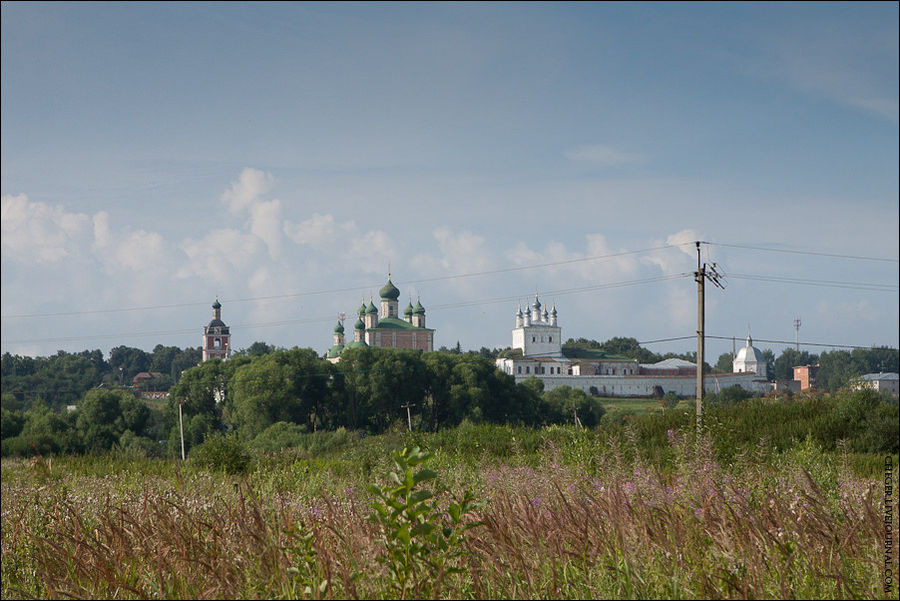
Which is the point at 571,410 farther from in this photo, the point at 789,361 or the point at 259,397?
the point at 789,361

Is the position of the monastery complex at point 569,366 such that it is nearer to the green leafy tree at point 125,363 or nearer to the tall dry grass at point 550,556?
the green leafy tree at point 125,363

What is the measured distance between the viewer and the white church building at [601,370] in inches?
4033

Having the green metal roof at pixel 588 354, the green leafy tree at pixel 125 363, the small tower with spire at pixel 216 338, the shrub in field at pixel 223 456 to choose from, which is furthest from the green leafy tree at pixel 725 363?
the shrub in field at pixel 223 456

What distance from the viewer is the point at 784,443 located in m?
12.8

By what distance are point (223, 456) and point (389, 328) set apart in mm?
86111

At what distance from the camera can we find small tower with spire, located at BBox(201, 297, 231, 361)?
7469 cm

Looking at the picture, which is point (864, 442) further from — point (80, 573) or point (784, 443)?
point (80, 573)

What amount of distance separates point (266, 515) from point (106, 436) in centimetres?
4326

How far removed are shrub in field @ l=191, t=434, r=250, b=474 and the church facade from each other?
78873 mm

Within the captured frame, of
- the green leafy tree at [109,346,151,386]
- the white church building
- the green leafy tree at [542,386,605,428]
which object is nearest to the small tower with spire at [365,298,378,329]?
the white church building

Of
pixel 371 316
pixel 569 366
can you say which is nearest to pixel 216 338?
pixel 371 316

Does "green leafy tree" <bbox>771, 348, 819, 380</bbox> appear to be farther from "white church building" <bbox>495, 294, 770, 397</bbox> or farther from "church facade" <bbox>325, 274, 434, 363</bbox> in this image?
"church facade" <bbox>325, 274, 434, 363</bbox>

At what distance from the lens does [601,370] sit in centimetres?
10731

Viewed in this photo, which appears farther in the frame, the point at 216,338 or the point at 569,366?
the point at 569,366
